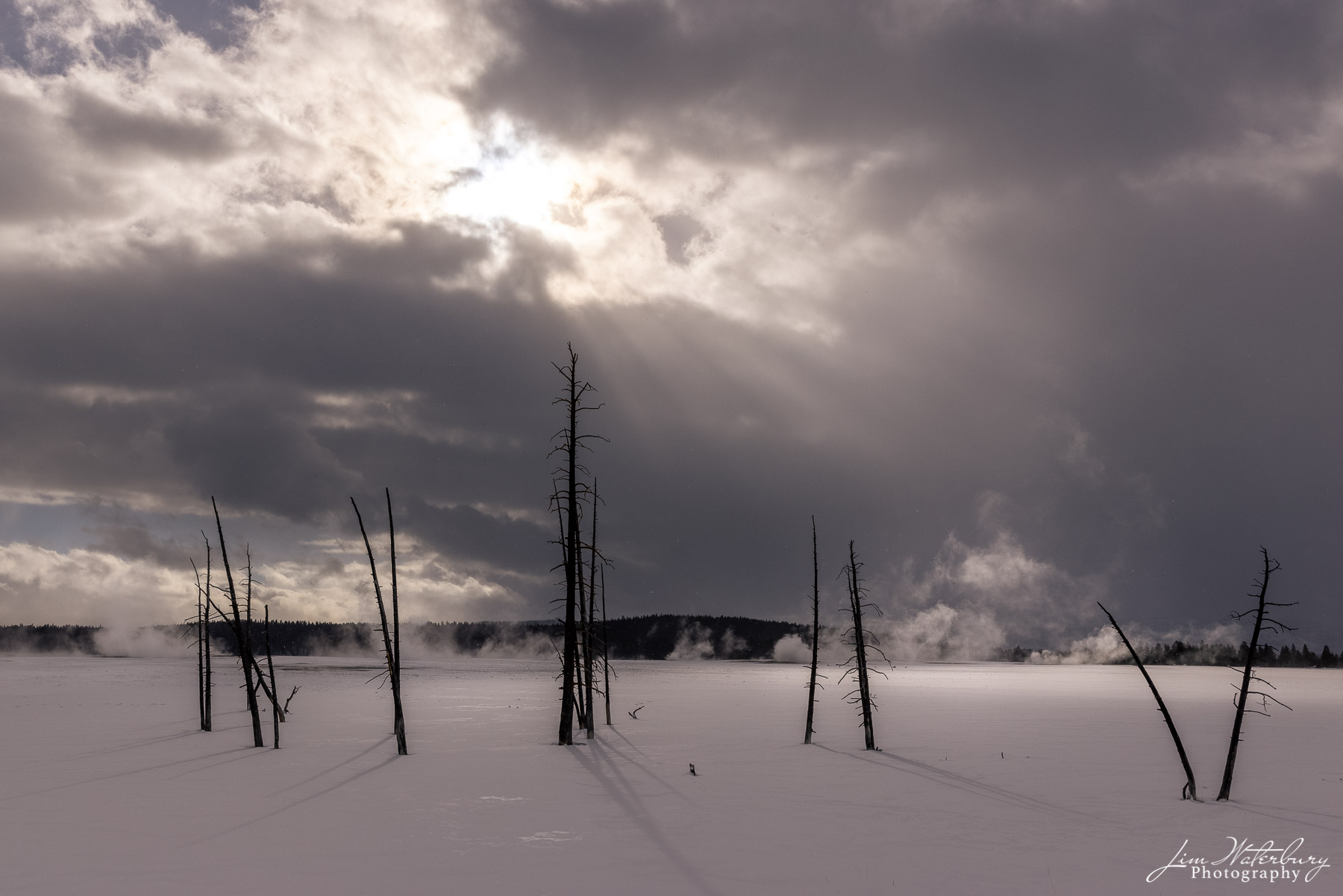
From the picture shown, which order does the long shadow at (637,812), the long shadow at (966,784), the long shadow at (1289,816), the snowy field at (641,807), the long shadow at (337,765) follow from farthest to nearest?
the long shadow at (337,765) < the long shadow at (966,784) < the long shadow at (1289,816) < the snowy field at (641,807) < the long shadow at (637,812)

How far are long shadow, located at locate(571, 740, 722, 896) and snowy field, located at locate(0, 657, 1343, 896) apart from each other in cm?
12

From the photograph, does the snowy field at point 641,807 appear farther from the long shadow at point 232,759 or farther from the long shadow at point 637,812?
the long shadow at point 232,759

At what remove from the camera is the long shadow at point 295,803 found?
1984 cm

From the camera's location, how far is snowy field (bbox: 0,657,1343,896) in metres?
17.0

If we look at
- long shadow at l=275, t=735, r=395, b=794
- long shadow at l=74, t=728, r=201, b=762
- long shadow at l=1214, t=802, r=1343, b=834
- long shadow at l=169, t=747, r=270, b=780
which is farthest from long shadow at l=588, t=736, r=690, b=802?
long shadow at l=74, t=728, r=201, b=762

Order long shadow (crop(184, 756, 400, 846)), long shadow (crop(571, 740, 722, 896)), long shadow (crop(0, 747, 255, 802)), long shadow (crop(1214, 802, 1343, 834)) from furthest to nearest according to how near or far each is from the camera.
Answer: long shadow (crop(0, 747, 255, 802)) → long shadow (crop(1214, 802, 1343, 834)) → long shadow (crop(184, 756, 400, 846)) → long shadow (crop(571, 740, 722, 896))

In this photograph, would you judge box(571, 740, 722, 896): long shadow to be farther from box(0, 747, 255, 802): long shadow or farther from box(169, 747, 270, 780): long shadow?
box(0, 747, 255, 802): long shadow

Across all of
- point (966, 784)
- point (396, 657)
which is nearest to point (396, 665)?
point (396, 657)

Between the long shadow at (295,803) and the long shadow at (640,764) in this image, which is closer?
the long shadow at (295,803)

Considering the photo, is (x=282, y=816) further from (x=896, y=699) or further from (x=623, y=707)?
(x=896, y=699)

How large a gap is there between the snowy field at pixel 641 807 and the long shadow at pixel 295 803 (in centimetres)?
14

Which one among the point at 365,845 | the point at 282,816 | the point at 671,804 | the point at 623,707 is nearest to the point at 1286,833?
the point at 671,804

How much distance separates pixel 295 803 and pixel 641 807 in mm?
9481

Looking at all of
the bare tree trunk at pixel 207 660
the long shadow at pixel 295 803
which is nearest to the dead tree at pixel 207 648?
the bare tree trunk at pixel 207 660
